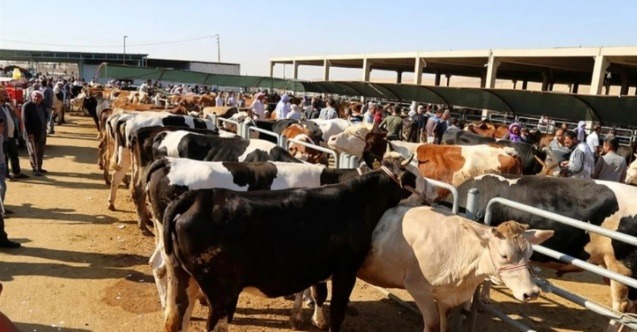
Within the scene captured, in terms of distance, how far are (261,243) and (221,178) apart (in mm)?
1835

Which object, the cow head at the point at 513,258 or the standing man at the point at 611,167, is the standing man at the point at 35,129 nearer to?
the cow head at the point at 513,258

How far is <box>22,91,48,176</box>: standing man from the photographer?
1049 cm

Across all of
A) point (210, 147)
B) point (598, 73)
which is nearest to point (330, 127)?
point (210, 147)

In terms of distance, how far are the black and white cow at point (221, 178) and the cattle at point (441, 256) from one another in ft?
3.62

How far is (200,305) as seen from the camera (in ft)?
16.5

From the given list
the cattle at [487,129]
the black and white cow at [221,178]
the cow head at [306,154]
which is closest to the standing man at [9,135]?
the cow head at [306,154]

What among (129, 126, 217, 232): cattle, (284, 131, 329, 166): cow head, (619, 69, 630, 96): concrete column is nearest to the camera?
(129, 126, 217, 232): cattle

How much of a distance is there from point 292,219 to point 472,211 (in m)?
1.75

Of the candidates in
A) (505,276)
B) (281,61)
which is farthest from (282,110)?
(281,61)

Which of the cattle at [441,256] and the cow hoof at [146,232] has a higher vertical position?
the cattle at [441,256]

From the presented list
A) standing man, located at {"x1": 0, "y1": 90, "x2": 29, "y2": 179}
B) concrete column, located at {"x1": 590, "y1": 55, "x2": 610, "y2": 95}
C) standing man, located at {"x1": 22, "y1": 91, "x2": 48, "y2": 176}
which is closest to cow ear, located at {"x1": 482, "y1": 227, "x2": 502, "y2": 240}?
standing man, located at {"x1": 0, "y1": 90, "x2": 29, "y2": 179}

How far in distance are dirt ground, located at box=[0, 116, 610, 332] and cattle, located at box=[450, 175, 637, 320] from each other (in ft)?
2.99

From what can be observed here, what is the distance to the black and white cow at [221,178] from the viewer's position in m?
4.68

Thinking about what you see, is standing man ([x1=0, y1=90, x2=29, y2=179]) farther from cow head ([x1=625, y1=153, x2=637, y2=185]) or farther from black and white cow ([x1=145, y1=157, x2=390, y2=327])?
cow head ([x1=625, y1=153, x2=637, y2=185])
